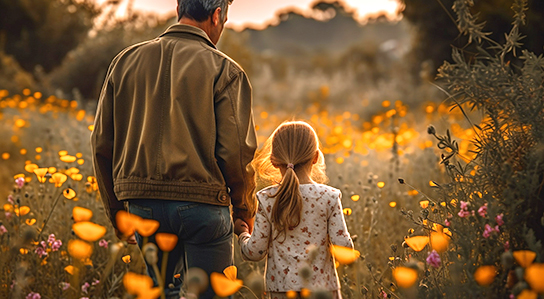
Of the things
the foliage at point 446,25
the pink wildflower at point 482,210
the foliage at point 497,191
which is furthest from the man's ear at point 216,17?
the foliage at point 446,25

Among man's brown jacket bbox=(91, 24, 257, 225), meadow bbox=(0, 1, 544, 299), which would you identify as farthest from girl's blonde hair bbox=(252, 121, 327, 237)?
meadow bbox=(0, 1, 544, 299)

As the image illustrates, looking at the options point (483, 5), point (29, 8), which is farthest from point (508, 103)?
point (29, 8)

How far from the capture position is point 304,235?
230 cm

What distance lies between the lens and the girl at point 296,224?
7.38ft

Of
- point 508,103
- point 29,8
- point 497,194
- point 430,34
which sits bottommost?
point 29,8

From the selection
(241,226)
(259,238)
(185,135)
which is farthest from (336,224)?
(185,135)

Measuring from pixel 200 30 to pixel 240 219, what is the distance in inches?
35.7

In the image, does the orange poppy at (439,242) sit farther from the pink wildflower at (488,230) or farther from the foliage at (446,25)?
the foliage at (446,25)

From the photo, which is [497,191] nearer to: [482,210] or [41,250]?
[482,210]

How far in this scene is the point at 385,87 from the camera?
15.8 meters

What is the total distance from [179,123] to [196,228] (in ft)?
1.48

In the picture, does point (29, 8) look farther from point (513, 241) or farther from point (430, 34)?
point (513, 241)

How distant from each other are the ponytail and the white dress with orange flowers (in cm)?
5

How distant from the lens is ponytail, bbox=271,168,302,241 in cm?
224
